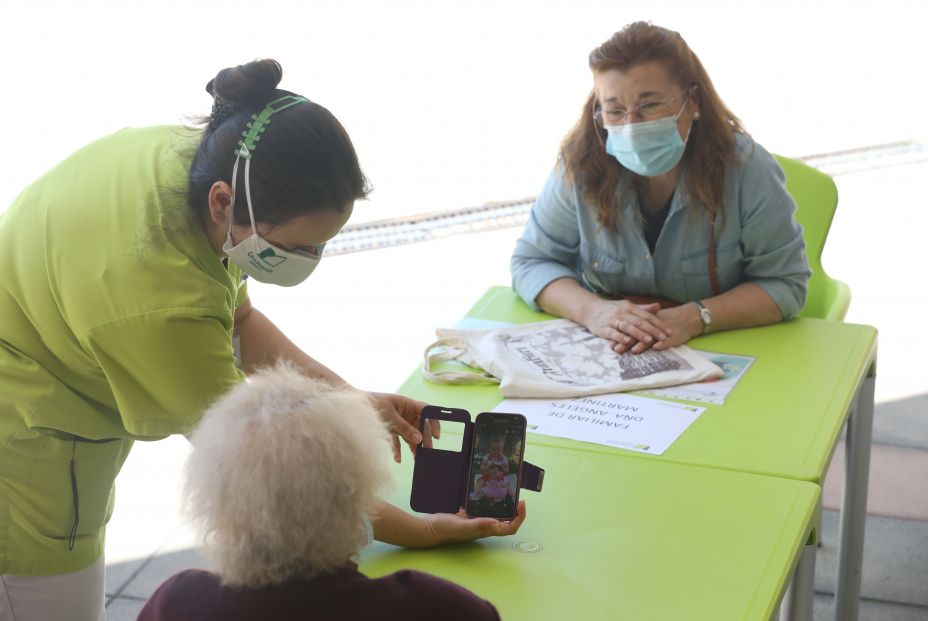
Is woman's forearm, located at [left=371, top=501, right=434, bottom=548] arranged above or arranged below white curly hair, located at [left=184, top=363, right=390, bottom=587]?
below

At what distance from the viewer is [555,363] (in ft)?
8.09

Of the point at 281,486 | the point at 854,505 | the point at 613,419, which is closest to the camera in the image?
the point at 281,486

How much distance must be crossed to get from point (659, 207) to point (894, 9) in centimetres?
707

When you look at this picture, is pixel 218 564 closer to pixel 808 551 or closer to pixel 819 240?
pixel 808 551

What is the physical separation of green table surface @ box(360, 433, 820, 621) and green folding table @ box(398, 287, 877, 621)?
0.21 ft

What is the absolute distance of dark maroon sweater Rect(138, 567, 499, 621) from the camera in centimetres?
135

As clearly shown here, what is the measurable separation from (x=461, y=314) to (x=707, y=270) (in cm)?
208

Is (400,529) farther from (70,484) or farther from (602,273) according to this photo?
(602,273)

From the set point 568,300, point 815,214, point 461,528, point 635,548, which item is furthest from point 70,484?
point 815,214

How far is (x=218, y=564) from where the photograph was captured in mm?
1373

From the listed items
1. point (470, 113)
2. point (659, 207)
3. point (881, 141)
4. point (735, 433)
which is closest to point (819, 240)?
point (659, 207)

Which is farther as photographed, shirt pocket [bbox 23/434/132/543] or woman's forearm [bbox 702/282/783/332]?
woman's forearm [bbox 702/282/783/332]

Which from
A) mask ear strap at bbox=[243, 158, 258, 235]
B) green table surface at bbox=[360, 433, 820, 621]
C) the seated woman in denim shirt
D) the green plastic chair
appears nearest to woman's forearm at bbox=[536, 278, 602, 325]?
the seated woman in denim shirt

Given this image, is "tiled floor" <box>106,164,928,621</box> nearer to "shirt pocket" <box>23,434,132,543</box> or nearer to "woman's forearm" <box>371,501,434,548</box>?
"shirt pocket" <box>23,434,132,543</box>
